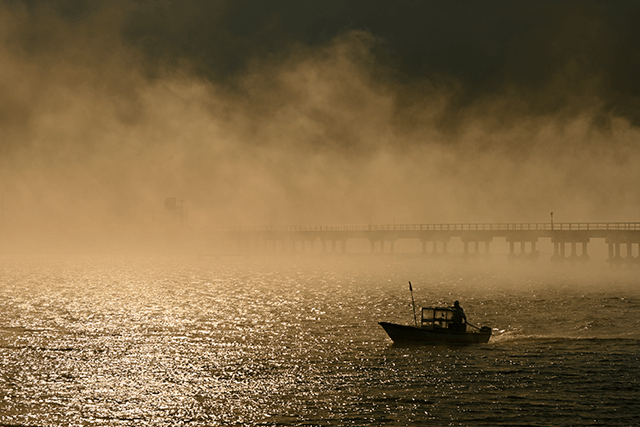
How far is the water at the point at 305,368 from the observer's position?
29.2 meters

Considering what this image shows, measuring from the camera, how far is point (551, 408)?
29.9 metres

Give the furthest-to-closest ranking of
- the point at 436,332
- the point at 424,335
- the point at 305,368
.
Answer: the point at 424,335 < the point at 436,332 < the point at 305,368

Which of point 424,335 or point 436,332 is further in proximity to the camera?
point 424,335

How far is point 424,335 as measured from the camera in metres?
45.0

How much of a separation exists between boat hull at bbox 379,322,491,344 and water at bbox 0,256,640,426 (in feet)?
2.69

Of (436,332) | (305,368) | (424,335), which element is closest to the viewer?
(305,368)

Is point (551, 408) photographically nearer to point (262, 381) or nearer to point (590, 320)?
point (262, 381)

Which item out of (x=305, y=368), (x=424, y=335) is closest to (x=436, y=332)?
(x=424, y=335)

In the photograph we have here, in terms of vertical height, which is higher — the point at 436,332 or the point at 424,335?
the point at 436,332

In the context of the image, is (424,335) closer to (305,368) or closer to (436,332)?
(436,332)

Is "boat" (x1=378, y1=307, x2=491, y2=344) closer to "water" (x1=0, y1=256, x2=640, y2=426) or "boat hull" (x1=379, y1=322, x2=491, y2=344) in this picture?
"boat hull" (x1=379, y1=322, x2=491, y2=344)

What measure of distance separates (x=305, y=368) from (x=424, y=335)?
10539mm

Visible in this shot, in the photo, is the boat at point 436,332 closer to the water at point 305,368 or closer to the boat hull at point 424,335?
the boat hull at point 424,335

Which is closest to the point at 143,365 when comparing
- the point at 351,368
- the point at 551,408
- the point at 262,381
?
the point at 262,381
